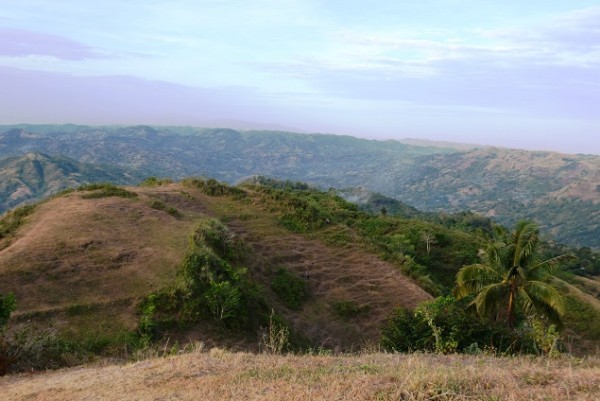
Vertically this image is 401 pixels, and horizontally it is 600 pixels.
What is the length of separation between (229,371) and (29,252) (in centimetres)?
1433

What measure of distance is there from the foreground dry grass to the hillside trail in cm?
1100

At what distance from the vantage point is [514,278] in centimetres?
1498

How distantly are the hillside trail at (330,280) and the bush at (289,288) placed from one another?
33 cm

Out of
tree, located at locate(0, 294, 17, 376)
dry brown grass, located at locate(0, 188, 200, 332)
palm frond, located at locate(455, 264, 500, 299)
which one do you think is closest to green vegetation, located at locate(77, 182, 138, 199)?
dry brown grass, located at locate(0, 188, 200, 332)

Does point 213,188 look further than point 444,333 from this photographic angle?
Yes

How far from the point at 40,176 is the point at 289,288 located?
539ft

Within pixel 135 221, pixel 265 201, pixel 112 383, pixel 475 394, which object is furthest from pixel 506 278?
pixel 265 201

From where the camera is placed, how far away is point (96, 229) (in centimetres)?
2039

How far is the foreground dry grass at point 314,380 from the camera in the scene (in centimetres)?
493

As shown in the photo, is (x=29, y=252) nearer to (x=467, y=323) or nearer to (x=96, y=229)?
(x=96, y=229)

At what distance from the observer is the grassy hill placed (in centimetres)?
14175

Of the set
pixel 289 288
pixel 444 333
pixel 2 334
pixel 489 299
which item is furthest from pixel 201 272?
pixel 489 299

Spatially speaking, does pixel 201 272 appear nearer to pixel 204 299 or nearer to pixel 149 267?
pixel 204 299

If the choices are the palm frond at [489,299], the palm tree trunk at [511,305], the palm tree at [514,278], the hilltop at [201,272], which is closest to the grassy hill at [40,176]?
the hilltop at [201,272]
